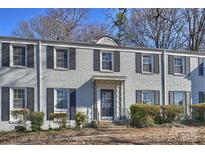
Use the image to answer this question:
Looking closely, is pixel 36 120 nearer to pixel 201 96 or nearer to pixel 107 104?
pixel 107 104

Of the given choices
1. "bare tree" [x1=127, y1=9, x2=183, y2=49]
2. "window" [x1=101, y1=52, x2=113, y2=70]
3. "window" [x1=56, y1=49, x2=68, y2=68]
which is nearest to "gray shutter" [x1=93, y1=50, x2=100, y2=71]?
"window" [x1=101, y1=52, x2=113, y2=70]

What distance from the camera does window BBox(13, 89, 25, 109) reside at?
21844 mm

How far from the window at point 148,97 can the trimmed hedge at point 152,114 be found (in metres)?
1.18

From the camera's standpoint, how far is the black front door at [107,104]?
24109 mm

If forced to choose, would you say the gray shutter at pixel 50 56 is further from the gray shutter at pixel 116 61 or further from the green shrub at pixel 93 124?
the gray shutter at pixel 116 61

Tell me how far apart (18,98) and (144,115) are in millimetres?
7413

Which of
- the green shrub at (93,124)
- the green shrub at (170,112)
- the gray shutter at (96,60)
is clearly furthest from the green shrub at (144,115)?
the gray shutter at (96,60)

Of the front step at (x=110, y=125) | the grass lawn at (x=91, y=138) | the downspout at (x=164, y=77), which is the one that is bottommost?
the grass lawn at (x=91, y=138)

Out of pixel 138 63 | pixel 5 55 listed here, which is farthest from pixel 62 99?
pixel 138 63

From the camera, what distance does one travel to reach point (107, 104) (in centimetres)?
2428

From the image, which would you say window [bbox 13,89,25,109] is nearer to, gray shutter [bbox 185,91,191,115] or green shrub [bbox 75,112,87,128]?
green shrub [bbox 75,112,87,128]

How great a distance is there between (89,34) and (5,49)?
20.4 meters

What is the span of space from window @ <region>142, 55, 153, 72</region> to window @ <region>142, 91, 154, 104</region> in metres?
1.52
